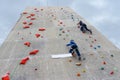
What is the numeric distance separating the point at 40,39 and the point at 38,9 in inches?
381

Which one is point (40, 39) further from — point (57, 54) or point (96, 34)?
point (96, 34)

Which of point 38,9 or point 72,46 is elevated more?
point 72,46

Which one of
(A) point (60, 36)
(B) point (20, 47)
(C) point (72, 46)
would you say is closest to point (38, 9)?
(A) point (60, 36)

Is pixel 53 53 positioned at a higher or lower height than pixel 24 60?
lower

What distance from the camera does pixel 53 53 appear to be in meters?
14.2

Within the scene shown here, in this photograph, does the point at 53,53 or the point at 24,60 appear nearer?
the point at 24,60

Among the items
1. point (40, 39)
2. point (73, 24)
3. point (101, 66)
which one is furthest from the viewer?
point (73, 24)

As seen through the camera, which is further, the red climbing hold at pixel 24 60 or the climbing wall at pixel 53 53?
the red climbing hold at pixel 24 60

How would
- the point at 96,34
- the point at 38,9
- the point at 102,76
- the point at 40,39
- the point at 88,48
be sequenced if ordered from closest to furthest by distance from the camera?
the point at 102,76 → the point at 88,48 → the point at 40,39 → the point at 96,34 → the point at 38,9

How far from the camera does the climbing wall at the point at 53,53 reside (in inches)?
465

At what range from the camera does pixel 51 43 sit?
1568 cm

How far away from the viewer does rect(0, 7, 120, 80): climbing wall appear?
1182cm

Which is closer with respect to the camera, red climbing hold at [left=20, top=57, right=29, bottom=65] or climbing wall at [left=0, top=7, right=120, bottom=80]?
climbing wall at [left=0, top=7, right=120, bottom=80]

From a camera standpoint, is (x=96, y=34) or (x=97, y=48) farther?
(x=96, y=34)
